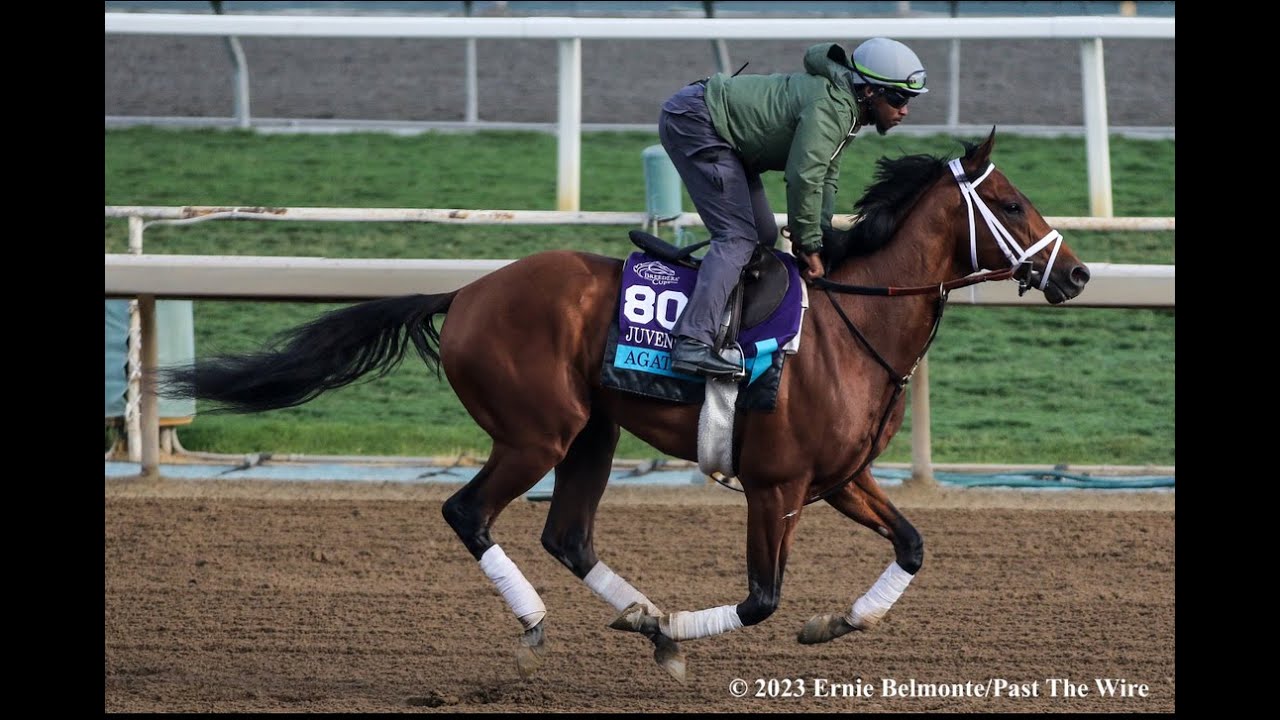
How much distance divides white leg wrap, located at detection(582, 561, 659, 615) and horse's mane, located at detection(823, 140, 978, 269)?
128 cm

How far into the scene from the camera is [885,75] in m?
4.82

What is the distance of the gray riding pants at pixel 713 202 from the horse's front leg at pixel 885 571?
33.3 inches

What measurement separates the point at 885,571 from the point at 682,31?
4.34 m

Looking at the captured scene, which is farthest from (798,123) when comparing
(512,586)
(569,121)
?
(569,121)

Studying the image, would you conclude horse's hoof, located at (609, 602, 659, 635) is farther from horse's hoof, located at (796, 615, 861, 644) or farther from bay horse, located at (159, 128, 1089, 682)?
horse's hoof, located at (796, 615, 861, 644)

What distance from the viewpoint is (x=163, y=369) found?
18.1 feet

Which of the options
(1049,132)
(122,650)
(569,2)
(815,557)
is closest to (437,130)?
(569,2)

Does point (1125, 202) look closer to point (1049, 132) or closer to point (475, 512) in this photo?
point (1049, 132)

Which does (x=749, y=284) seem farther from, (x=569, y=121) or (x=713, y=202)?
(x=569, y=121)

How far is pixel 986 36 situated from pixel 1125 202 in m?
3.71

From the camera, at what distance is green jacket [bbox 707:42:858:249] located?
15.6ft

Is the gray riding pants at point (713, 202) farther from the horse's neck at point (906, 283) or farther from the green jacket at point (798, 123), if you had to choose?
the horse's neck at point (906, 283)

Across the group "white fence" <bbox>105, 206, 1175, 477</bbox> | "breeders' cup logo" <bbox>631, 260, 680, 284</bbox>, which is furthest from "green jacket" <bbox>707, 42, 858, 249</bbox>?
"white fence" <bbox>105, 206, 1175, 477</bbox>

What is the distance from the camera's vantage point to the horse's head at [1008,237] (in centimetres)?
487
